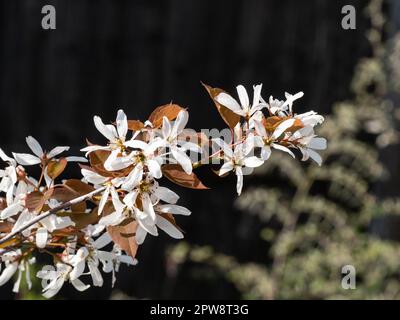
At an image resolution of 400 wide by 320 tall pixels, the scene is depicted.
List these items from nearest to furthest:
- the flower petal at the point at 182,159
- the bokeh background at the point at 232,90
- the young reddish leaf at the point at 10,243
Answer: the flower petal at the point at 182,159
the young reddish leaf at the point at 10,243
the bokeh background at the point at 232,90

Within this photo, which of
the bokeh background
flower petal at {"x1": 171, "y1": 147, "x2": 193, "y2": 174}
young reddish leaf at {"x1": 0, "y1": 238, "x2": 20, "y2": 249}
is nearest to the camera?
flower petal at {"x1": 171, "y1": 147, "x2": 193, "y2": 174}

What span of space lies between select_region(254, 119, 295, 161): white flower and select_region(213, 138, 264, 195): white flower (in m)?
0.01

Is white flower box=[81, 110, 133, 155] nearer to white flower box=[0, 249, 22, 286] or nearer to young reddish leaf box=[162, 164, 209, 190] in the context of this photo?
young reddish leaf box=[162, 164, 209, 190]

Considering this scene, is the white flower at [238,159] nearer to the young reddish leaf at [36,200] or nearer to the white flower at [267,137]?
the white flower at [267,137]

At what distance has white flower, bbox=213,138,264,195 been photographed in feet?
3.14

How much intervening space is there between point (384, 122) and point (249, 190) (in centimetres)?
73

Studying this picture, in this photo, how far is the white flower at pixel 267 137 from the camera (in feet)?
3.12

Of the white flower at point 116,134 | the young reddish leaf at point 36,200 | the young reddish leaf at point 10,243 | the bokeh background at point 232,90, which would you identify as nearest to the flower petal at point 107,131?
the white flower at point 116,134

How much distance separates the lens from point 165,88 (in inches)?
131

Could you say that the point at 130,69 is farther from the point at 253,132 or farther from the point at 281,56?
the point at 253,132

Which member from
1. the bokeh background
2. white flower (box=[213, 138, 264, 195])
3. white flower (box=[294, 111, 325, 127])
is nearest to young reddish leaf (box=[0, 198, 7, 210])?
white flower (box=[213, 138, 264, 195])

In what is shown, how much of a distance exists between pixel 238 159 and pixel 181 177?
8cm

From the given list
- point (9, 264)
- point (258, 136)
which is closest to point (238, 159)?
point (258, 136)

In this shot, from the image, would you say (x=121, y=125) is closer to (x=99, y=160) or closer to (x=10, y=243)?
(x=99, y=160)
